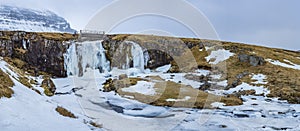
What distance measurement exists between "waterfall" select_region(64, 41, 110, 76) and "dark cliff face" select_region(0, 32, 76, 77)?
114 centimetres

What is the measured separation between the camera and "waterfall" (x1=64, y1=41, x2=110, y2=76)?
163 feet

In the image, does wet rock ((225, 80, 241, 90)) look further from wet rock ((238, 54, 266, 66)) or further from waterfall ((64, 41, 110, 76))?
waterfall ((64, 41, 110, 76))

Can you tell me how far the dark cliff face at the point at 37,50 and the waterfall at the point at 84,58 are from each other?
1.14 m

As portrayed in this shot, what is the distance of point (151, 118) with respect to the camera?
2319 cm

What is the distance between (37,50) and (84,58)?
24.1 feet

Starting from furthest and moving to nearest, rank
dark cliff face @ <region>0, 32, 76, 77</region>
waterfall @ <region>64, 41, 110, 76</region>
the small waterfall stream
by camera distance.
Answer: the small waterfall stream, waterfall @ <region>64, 41, 110, 76</region>, dark cliff face @ <region>0, 32, 76, 77</region>

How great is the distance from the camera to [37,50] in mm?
49531

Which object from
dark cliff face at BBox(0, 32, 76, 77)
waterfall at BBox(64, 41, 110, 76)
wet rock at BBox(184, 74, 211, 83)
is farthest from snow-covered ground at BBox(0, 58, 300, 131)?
dark cliff face at BBox(0, 32, 76, 77)

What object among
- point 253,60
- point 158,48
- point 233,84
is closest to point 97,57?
point 158,48

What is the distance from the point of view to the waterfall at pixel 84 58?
49.5 metres

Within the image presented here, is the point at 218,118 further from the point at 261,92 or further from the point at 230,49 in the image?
the point at 230,49

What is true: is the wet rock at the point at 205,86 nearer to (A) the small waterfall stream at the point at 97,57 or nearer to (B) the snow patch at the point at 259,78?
(B) the snow patch at the point at 259,78

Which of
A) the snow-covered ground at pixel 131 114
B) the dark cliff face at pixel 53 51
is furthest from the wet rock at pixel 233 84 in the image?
the dark cliff face at pixel 53 51

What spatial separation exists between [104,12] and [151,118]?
8.33 m
